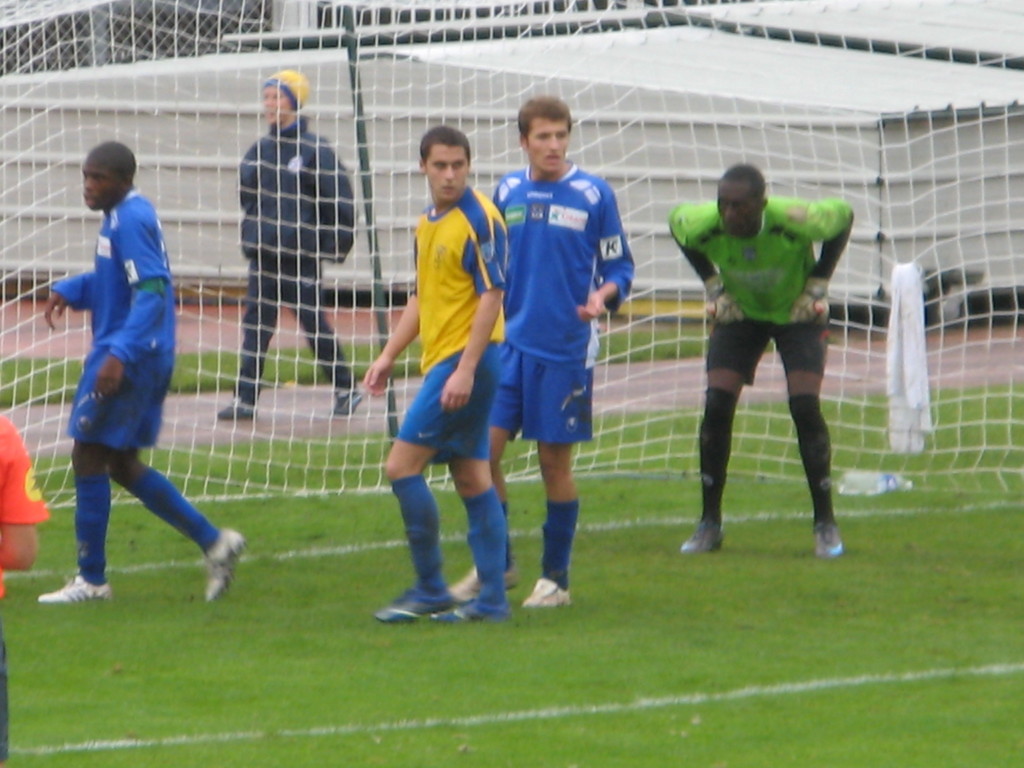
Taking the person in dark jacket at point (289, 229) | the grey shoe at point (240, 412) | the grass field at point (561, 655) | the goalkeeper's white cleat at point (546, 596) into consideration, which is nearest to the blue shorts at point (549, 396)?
the goalkeeper's white cleat at point (546, 596)

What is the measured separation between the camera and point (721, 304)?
839cm

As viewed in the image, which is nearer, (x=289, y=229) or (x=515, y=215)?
(x=515, y=215)

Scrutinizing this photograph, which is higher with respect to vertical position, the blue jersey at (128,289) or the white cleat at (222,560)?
the blue jersey at (128,289)

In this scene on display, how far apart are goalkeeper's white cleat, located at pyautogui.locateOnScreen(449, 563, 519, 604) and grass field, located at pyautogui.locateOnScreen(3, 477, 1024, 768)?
0.20 feet

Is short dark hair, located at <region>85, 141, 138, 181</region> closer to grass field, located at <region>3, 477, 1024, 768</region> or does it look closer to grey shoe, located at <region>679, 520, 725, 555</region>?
grass field, located at <region>3, 477, 1024, 768</region>

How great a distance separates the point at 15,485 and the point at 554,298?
342 centimetres

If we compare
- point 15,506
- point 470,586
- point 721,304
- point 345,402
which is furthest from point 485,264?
point 345,402

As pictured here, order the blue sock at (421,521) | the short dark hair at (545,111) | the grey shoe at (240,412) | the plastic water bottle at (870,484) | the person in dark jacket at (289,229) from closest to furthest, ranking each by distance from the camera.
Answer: the blue sock at (421,521)
the short dark hair at (545,111)
the plastic water bottle at (870,484)
the person in dark jacket at (289,229)
the grey shoe at (240,412)

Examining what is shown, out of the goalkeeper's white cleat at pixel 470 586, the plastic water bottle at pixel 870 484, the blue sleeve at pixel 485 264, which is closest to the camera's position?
the blue sleeve at pixel 485 264

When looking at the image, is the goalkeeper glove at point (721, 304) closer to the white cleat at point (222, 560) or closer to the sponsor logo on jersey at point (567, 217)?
the sponsor logo on jersey at point (567, 217)

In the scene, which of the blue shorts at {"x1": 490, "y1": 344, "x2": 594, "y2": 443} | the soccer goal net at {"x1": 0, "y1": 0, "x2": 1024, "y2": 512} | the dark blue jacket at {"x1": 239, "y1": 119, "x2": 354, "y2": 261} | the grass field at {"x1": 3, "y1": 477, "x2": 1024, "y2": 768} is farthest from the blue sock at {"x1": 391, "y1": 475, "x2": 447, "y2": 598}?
the dark blue jacket at {"x1": 239, "y1": 119, "x2": 354, "y2": 261}

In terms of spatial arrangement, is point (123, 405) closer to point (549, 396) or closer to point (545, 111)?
point (549, 396)

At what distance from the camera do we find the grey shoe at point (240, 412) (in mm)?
11523

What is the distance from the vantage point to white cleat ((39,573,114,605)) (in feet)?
24.7
